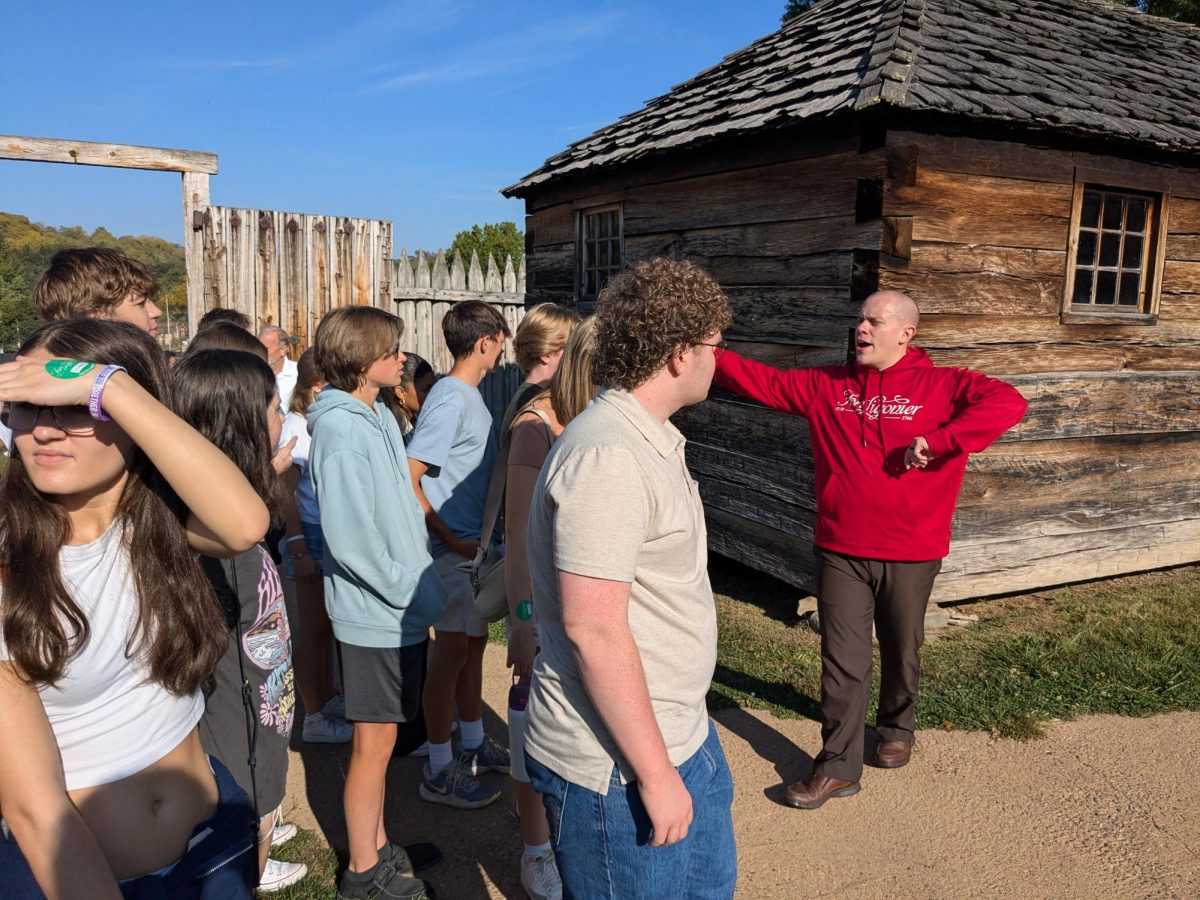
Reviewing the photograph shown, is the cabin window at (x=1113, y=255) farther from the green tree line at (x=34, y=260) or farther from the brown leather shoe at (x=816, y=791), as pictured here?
the green tree line at (x=34, y=260)

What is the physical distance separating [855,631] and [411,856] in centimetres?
205

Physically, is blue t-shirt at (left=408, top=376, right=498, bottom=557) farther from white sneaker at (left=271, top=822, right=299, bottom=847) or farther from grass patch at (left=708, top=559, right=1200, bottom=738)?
grass patch at (left=708, top=559, right=1200, bottom=738)

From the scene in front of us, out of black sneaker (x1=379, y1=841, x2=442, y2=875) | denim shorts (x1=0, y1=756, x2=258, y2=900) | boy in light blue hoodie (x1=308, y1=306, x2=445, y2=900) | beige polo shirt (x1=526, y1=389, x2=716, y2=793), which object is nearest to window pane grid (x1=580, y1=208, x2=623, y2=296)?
boy in light blue hoodie (x1=308, y1=306, x2=445, y2=900)

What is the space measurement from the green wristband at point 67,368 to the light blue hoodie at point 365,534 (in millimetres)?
1397

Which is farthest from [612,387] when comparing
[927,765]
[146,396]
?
[927,765]

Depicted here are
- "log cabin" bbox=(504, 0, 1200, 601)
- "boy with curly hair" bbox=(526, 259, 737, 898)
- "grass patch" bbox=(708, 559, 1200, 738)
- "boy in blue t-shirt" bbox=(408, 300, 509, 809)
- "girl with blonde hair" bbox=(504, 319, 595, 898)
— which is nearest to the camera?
"boy with curly hair" bbox=(526, 259, 737, 898)

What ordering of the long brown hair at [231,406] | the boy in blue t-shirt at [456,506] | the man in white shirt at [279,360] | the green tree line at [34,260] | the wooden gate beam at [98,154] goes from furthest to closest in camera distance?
the green tree line at [34,260] → the wooden gate beam at [98,154] → the man in white shirt at [279,360] → the boy in blue t-shirt at [456,506] → the long brown hair at [231,406]

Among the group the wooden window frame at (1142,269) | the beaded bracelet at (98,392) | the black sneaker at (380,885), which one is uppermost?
the wooden window frame at (1142,269)

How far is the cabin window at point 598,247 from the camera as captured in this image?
8.15 meters

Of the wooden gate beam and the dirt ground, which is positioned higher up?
the wooden gate beam

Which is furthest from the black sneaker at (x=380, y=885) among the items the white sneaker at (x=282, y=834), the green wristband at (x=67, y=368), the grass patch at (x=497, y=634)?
the grass patch at (x=497, y=634)

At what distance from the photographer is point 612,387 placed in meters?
2.00

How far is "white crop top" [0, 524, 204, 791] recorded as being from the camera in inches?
64.7

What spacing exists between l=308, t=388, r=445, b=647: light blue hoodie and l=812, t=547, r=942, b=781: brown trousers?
1808 mm
